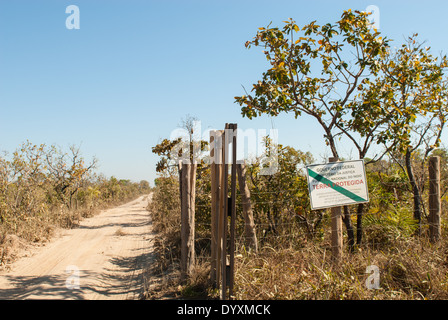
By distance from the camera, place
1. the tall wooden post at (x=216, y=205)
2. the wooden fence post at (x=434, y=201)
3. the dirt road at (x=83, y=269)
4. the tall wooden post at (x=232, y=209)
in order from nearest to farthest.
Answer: the tall wooden post at (x=232, y=209) → the tall wooden post at (x=216, y=205) → the wooden fence post at (x=434, y=201) → the dirt road at (x=83, y=269)

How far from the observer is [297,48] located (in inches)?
212

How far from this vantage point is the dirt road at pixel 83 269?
5.14 meters

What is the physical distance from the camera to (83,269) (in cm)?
641

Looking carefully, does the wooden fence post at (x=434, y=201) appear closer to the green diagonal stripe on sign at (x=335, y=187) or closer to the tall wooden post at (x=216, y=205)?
the green diagonal stripe on sign at (x=335, y=187)

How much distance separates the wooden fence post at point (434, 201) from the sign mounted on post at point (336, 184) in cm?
136

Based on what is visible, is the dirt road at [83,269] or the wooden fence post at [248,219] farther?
the dirt road at [83,269]

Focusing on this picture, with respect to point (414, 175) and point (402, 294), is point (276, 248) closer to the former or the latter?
point (402, 294)

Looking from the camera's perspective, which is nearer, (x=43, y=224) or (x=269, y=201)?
(x=269, y=201)

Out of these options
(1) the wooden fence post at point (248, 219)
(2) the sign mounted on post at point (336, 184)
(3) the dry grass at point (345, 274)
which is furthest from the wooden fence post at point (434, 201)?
(1) the wooden fence post at point (248, 219)

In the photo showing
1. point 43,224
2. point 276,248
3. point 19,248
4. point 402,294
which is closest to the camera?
point 402,294

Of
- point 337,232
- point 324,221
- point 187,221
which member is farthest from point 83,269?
point 337,232
